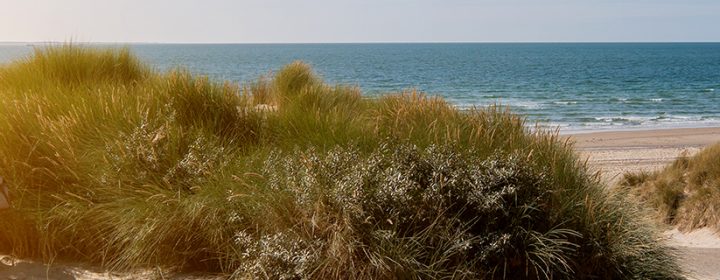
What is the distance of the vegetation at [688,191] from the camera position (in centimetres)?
1307

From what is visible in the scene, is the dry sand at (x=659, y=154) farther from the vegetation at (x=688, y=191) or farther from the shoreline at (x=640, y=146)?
the vegetation at (x=688, y=191)

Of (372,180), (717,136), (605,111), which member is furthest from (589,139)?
(372,180)

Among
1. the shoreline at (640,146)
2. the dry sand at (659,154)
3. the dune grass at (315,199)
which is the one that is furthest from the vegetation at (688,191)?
the dune grass at (315,199)

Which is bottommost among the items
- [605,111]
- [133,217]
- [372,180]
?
[605,111]

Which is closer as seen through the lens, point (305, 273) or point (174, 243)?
point (305, 273)

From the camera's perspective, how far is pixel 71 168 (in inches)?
280

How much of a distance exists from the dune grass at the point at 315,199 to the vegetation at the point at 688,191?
634cm

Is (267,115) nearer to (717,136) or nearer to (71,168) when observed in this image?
(71,168)

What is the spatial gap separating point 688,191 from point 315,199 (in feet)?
33.5

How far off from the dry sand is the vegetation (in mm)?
346

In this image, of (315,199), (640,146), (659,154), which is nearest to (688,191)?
(315,199)

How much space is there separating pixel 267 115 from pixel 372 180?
2.83 m

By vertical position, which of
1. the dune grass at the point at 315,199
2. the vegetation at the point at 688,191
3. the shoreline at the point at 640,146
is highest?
the dune grass at the point at 315,199

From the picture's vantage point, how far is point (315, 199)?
591cm
